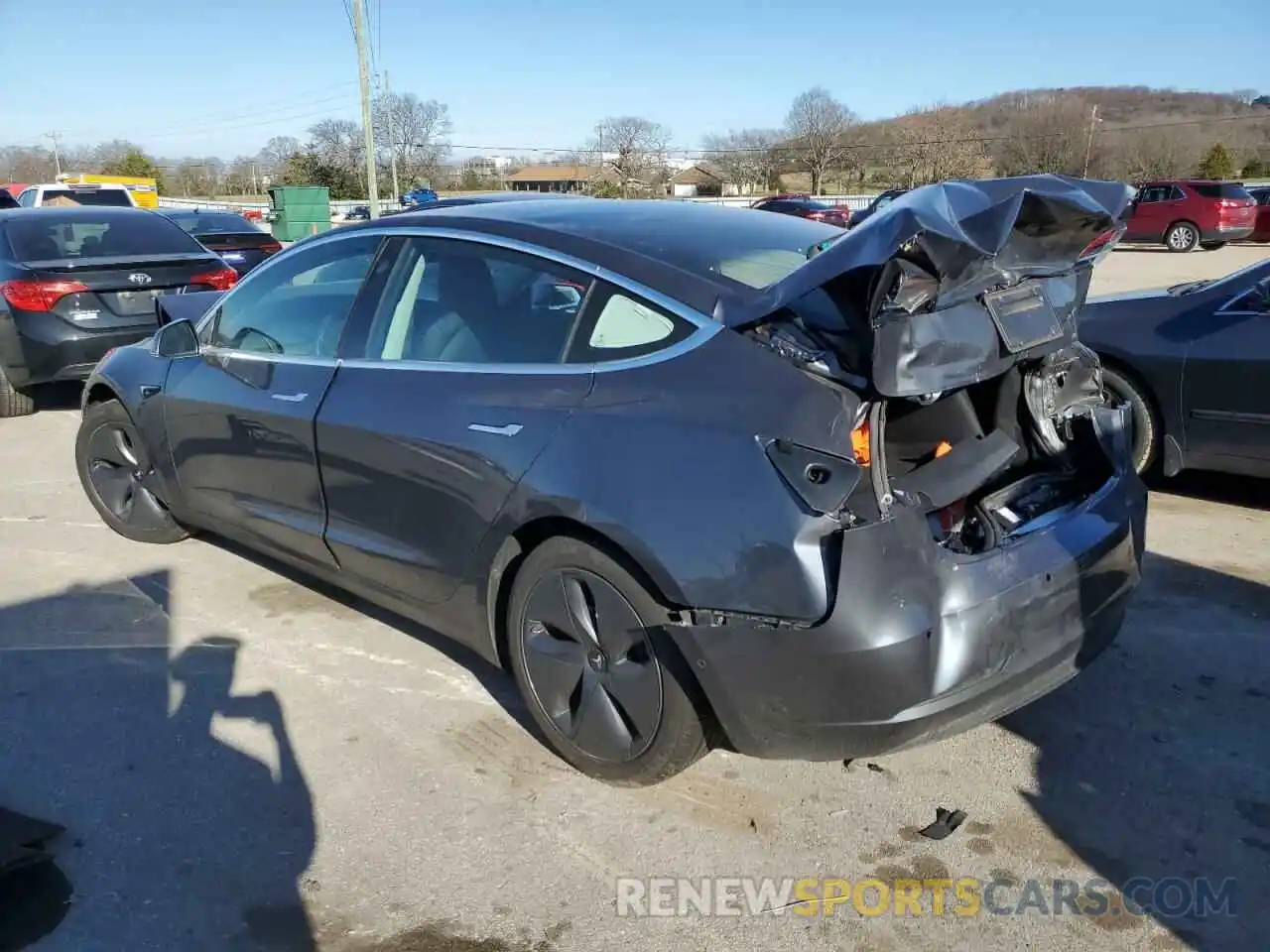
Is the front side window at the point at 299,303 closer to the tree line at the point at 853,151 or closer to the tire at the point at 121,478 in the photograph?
the tire at the point at 121,478

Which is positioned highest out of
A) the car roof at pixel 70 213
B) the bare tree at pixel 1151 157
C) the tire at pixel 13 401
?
the bare tree at pixel 1151 157

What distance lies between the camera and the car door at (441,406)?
310 cm

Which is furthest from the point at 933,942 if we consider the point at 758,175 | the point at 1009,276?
the point at 758,175

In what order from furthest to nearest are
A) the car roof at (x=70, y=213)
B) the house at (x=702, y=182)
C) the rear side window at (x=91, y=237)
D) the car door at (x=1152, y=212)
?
the house at (x=702, y=182) < the car door at (x=1152, y=212) < the car roof at (x=70, y=213) < the rear side window at (x=91, y=237)

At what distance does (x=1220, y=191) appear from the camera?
2570cm

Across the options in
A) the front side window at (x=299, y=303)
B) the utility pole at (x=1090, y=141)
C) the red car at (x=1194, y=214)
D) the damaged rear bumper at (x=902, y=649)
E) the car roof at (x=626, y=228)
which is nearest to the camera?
the damaged rear bumper at (x=902, y=649)

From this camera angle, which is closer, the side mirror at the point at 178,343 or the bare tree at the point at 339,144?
the side mirror at the point at 178,343

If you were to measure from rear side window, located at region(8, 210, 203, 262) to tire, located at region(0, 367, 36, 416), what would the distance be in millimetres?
1001

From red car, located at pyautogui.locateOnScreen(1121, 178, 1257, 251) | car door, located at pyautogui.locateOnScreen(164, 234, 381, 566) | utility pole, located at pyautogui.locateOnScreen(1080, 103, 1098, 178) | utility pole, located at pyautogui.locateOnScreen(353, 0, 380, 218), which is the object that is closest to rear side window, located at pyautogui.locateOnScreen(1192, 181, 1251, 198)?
red car, located at pyautogui.locateOnScreen(1121, 178, 1257, 251)

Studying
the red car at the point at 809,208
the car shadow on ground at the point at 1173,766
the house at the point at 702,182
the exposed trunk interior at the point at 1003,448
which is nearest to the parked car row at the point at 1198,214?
the red car at the point at 809,208

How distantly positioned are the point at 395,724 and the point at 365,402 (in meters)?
1.11

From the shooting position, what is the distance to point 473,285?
11.3ft

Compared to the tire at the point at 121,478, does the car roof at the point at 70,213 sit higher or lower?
higher

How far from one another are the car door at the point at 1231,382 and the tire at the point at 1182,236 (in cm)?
2407
